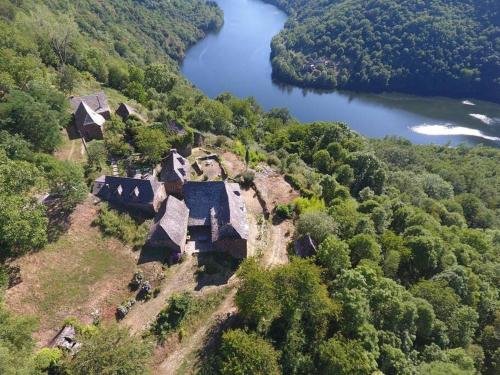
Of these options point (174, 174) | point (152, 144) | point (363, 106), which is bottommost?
point (363, 106)

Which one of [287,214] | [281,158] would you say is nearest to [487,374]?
[287,214]

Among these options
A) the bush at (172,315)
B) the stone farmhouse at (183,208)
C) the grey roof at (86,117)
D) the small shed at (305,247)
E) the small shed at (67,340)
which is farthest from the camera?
the grey roof at (86,117)

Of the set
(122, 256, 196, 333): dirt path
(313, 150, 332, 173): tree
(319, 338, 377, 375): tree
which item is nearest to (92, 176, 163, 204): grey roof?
(122, 256, 196, 333): dirt path

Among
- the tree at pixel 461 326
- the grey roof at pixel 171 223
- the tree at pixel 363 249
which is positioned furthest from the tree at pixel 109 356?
the tree at pixel 461 326

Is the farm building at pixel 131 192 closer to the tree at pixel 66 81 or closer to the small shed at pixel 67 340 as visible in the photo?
the small shed at pixel 67 340

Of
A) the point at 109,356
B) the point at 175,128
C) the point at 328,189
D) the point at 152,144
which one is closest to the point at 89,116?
the point at 152,144

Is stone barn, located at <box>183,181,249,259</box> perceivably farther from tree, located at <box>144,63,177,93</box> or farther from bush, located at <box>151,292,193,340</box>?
tree, located at <box>144,63,177,93</box>

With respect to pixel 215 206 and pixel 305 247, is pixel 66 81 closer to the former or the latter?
pixel 215 206
